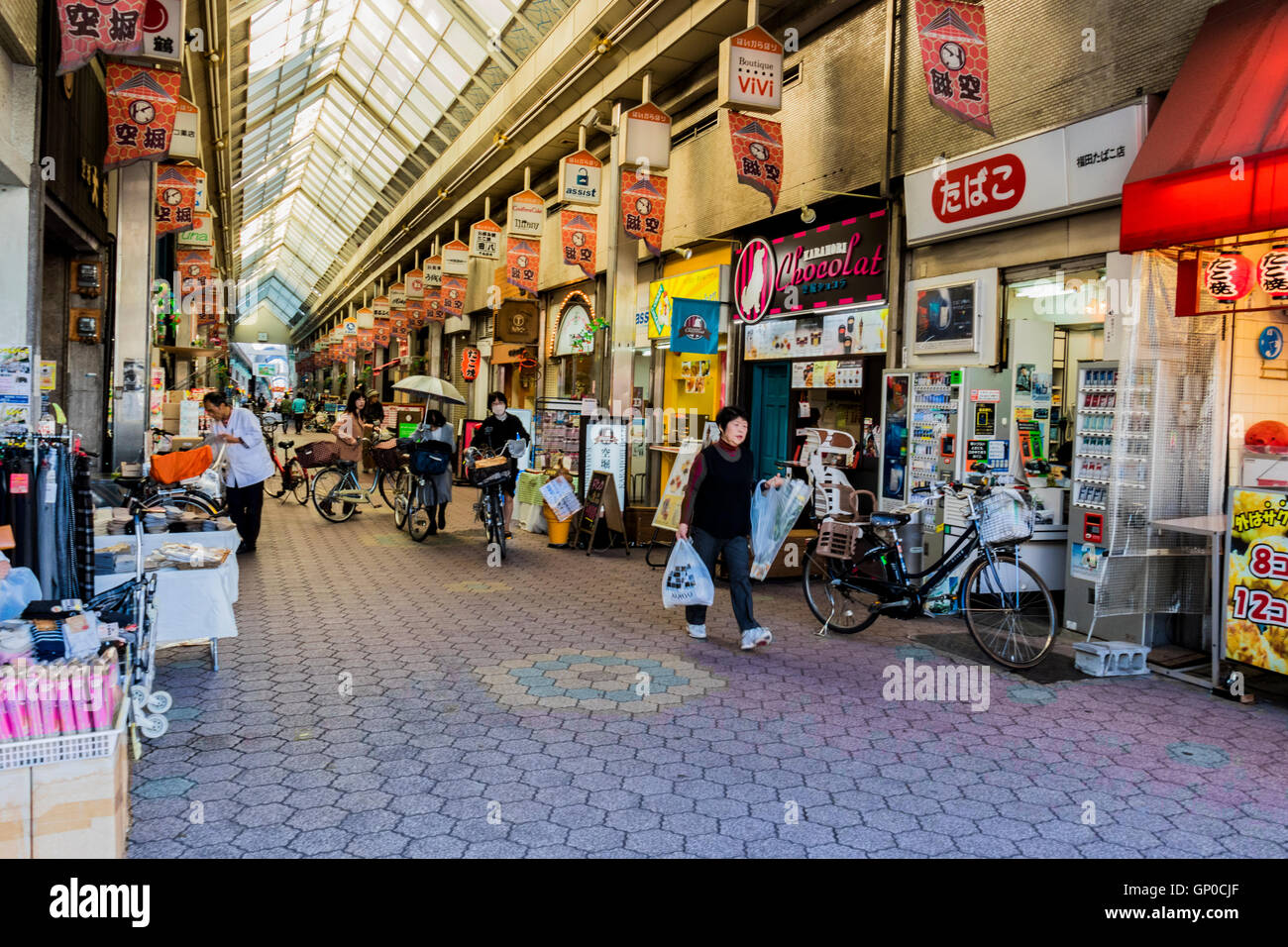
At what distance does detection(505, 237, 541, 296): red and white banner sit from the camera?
17297 millimetres

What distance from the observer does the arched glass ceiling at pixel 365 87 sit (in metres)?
16.5

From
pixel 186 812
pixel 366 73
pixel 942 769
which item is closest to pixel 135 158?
pixel 186 812

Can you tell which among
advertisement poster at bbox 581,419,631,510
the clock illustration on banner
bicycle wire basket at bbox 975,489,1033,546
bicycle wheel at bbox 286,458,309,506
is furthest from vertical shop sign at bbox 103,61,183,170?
the clock illustration on banner

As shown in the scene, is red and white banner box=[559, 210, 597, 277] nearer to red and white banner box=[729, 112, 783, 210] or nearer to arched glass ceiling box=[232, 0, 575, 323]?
arched glass ceiling box=[232, 0, 575, 323]

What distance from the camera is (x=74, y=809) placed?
9.56ft

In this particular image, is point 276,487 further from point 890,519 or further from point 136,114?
point 890,519

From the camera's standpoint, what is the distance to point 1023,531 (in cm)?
649

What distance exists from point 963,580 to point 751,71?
5.62 meters

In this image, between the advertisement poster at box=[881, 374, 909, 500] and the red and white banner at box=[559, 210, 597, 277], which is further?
the red and white banner at box=[559, 210, 597, 277]

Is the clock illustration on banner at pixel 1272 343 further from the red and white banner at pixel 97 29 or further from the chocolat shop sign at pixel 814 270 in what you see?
the red and white banner at pixel 97 29

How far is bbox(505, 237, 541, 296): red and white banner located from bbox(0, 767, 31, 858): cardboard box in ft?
49.7

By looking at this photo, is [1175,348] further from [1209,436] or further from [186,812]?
[186,812]

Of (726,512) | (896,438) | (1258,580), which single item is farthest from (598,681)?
(896,438)

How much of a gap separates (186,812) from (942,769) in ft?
10.7
